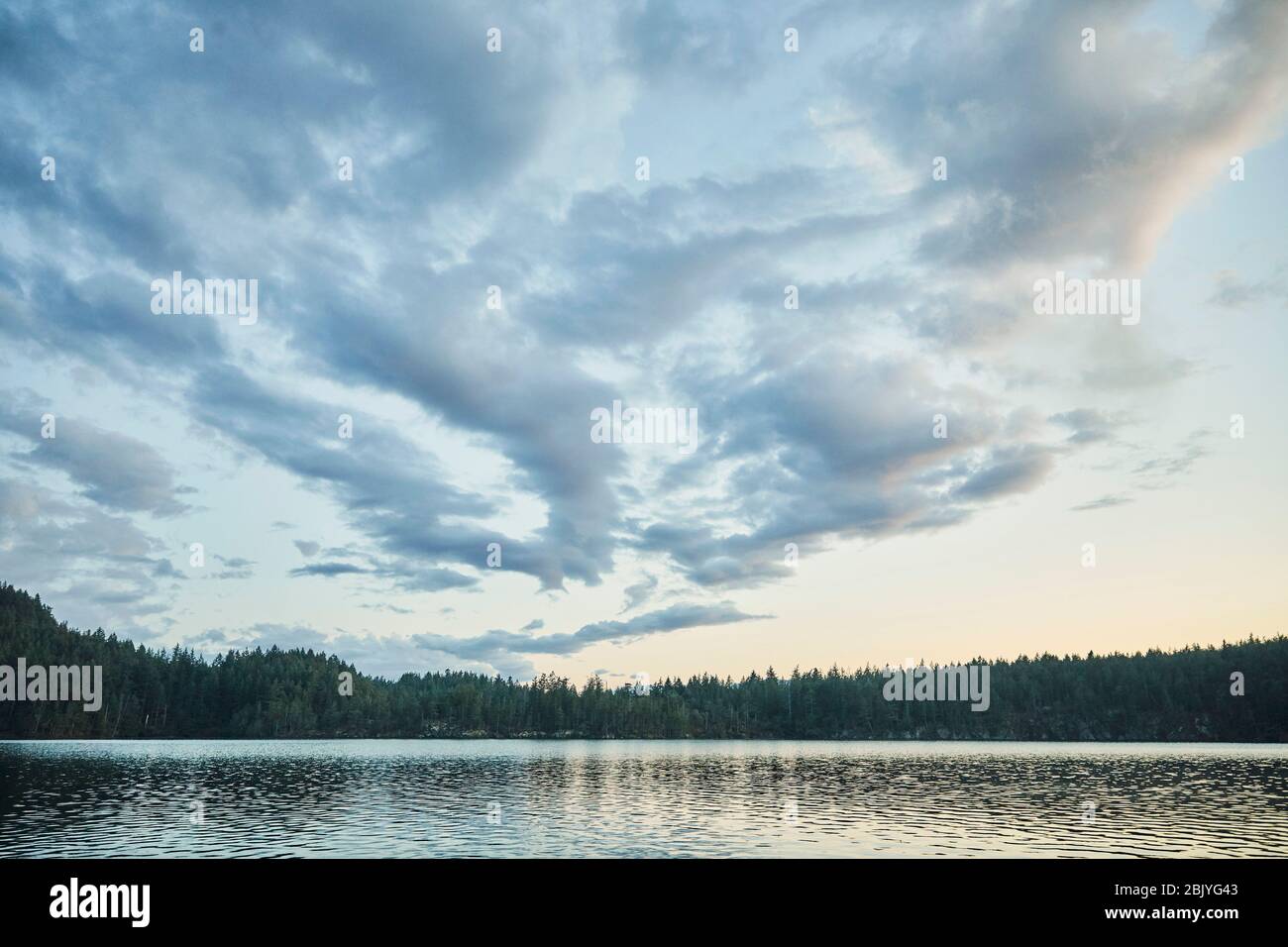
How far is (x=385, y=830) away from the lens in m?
62.5

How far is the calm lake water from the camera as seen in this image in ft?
180

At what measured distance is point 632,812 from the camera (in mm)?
76500

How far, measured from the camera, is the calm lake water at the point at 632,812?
5491cm

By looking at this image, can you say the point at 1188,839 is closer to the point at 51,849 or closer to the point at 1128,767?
the point at 51,849
